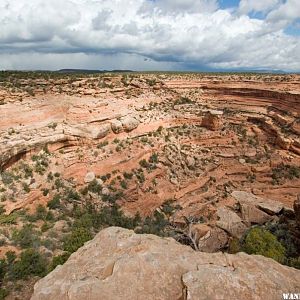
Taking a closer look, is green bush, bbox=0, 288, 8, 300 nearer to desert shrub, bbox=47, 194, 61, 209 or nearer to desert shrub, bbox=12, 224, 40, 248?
desert shrub, bbox=12, 224, 40, 248

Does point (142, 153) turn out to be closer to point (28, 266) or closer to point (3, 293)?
point (28, 266)

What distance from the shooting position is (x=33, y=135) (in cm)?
2555

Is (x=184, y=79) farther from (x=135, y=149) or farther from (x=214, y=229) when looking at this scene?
(x=214, y=229)

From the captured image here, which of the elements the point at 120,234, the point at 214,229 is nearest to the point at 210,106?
the point at 214,229

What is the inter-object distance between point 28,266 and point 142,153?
673 inches

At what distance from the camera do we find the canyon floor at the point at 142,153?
23.0 metres

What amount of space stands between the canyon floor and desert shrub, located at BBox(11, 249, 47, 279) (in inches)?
19.2

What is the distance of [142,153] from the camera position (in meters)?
31.4

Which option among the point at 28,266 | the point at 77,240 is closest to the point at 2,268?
the point at 28,266

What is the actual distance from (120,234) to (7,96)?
19.4m

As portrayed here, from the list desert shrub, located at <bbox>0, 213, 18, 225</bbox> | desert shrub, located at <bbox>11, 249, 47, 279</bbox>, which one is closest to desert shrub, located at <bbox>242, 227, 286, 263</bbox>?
desert shrub, located at <bbox>11, 249, 47, 279</bbox>

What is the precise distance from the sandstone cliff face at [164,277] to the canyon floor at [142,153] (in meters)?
6.39

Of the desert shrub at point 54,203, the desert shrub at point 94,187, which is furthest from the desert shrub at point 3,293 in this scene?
the desert shrub at point 94,187

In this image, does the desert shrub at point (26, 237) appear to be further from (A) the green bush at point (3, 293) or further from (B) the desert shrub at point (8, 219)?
(A) the green bush at point (3, 293)
